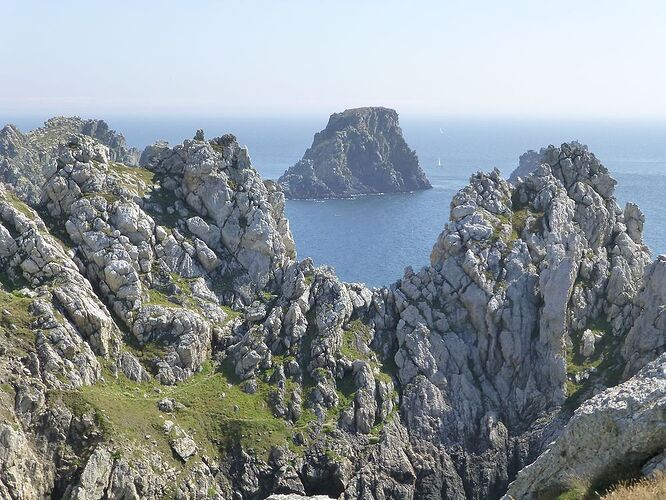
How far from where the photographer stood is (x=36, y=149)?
166 metres

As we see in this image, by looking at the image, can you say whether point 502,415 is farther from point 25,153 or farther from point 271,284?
point 25,153

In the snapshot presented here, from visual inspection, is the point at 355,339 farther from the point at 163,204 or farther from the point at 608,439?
the point at 608,439

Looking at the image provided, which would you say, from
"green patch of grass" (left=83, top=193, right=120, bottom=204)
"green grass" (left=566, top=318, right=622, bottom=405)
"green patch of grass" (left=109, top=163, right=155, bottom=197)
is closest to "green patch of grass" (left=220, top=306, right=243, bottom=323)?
"green patch of grass" (left=109, top=163, right=155, bottom=197)

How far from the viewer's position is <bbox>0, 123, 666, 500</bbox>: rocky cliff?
190 feet

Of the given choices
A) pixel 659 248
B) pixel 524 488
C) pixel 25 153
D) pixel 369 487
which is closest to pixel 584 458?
pixel 524 488

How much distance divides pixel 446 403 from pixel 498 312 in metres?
10.3

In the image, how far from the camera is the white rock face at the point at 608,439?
2344 centimetres

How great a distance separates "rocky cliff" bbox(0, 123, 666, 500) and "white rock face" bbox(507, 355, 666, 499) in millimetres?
37068

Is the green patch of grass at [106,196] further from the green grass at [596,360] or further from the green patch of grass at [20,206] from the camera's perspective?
the green grass at [596,360]

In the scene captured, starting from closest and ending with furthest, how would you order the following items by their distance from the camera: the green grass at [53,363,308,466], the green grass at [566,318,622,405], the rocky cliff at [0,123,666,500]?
1. the green grass at [53,363,308,466]
2. the rocky cliff at [0,123,666,500]
3. the green grass at [566,318,622,405]

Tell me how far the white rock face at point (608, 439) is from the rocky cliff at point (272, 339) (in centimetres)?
3707

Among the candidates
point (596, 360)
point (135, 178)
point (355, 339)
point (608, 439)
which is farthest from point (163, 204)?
point (608, 439)

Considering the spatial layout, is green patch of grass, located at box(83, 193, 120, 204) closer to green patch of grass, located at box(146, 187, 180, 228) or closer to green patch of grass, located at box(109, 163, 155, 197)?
green patch of grass, located at box(109, 163, 155, 197)

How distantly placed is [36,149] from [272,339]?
119 m
